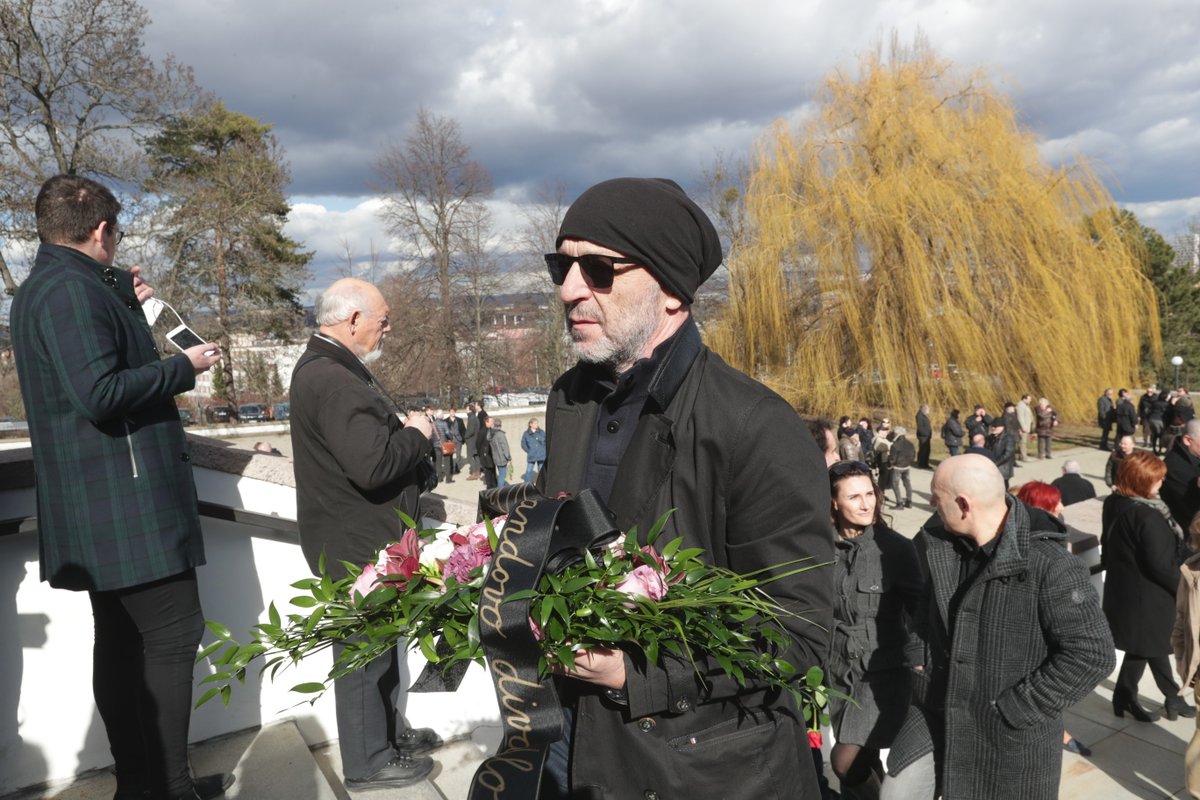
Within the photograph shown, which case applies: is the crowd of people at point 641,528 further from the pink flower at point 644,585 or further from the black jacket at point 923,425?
the black jacket at point 923,425

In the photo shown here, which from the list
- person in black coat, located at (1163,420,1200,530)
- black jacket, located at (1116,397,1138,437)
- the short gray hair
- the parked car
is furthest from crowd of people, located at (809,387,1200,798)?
the parked car

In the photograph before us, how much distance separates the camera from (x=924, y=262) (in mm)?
19547

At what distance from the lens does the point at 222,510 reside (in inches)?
134

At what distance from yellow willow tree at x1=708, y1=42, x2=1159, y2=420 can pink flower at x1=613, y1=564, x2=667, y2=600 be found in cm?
1979

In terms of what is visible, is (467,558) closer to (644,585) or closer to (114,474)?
(644,585)

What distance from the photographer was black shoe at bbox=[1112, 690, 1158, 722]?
197 inches

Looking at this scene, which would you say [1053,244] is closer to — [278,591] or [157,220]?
[278,591]

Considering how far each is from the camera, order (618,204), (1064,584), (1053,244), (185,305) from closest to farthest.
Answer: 1. (618,204)
2. (1064,584)
3. (1053,244)
4. (185,305)

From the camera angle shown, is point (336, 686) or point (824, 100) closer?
point (336, 686)

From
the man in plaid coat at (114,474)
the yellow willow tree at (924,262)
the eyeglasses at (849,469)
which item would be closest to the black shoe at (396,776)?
the man in plaid coat at (114,474)

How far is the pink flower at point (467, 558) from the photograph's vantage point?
149cm

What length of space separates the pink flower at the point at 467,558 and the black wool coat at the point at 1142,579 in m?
5.06

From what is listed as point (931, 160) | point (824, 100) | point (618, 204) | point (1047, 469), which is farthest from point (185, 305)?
point (618, 204)

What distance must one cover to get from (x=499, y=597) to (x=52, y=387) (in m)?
2.03
